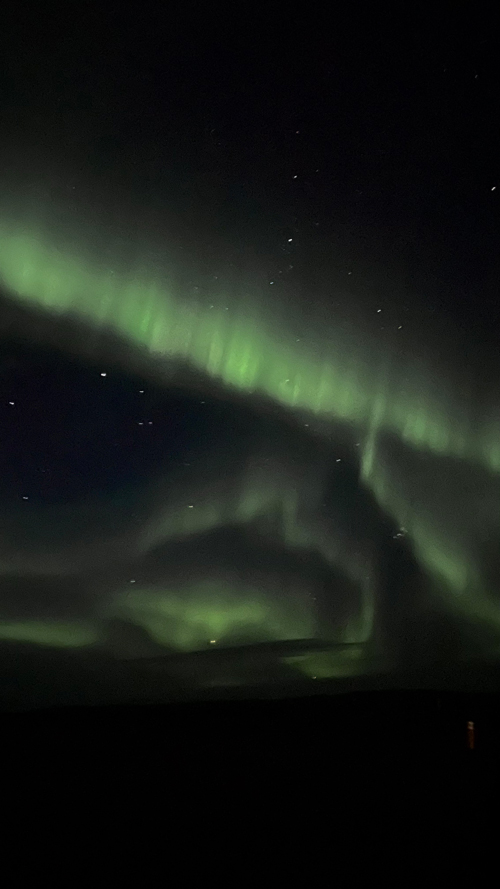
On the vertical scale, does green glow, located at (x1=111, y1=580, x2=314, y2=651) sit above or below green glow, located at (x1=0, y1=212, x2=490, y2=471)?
below

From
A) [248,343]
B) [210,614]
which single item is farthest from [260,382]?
[210,614]

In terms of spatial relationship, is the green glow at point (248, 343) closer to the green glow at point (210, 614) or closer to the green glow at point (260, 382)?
the green glow at point (260, 382)

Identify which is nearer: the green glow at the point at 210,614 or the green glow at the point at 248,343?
the green glow at the point at 248,343

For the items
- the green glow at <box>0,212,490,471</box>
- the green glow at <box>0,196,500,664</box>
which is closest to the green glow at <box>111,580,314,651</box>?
the green glow at <box>0,196,500,664</box>

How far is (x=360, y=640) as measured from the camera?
43.2 inches

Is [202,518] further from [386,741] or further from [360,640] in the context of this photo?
[386,741]

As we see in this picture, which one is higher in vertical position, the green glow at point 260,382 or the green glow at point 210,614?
the green glow at point 260,382

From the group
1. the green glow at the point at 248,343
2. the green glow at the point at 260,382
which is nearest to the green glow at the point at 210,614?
the green glow at the point at 260,382

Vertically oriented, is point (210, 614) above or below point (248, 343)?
below

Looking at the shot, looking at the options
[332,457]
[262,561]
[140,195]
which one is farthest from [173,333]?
[262,561]

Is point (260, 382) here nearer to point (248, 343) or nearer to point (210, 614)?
point (248, 343)

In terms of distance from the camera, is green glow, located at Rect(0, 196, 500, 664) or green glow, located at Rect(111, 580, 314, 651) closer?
green glow, located at Rect(0, 196, 500, 664)

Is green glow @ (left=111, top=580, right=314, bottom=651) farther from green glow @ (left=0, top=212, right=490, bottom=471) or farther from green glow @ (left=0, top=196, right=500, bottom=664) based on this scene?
green glow @ (left=0, top=212, right=490, bottom=471)

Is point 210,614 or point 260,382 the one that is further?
point 210,614
